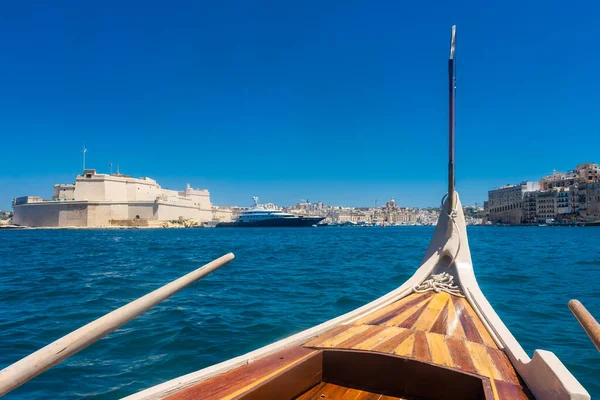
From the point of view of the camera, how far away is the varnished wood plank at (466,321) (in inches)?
149

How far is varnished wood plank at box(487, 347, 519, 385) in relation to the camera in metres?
2.77

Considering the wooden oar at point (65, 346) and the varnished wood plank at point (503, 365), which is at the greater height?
the wooden oar at point (65, 346)

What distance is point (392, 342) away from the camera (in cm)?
341

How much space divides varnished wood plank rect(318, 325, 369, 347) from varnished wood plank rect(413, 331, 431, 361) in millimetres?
566

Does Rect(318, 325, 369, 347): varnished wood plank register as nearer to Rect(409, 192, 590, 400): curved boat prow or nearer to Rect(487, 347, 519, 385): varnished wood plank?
Rect(487, 347, 519, 385): varnished wood plank

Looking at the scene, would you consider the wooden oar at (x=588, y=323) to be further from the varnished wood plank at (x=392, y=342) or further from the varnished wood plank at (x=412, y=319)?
the varnished wood plank at (x=412, y=319)

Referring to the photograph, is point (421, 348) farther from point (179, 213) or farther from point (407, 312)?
point (179, 213)

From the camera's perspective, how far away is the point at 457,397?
2693mm

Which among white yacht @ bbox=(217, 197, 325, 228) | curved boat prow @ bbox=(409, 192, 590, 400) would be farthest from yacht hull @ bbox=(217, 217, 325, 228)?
curved boat prow @ bbox=(409, 192, 590, 400)

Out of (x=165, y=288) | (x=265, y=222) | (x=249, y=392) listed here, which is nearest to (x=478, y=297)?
(x=249, y=392)

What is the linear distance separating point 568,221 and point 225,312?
11708 centimetres

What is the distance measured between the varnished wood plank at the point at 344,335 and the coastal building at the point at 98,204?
96.7 metres

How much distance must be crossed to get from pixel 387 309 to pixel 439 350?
1685 mm

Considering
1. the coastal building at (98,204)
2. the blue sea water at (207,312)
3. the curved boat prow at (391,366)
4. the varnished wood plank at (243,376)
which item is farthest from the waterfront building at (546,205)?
the varnished wood plank at (243,376)
